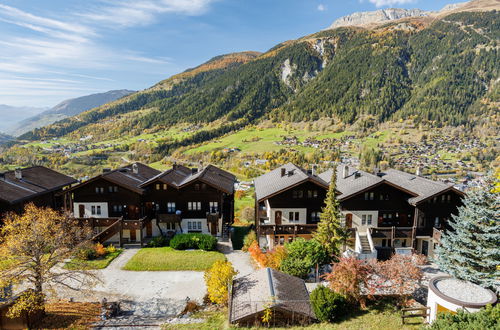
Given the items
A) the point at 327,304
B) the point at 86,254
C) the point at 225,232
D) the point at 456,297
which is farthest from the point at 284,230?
the point at 86,254

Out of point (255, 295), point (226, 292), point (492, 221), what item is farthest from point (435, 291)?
point (226, 292)

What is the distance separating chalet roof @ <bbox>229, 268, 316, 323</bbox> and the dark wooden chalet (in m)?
26.8

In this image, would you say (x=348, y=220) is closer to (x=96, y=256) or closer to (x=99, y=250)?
(x=99, y=250)

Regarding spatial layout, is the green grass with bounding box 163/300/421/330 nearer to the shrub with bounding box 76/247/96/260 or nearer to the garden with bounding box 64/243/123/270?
the garden with bounding box 64/243/123/270

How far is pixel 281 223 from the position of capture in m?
33.2

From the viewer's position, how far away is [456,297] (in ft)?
60.4

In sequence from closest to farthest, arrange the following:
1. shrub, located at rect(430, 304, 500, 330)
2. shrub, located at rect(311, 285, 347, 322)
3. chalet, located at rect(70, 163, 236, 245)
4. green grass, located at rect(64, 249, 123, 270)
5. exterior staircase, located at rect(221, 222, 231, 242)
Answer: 1. shrub, located at rect(430, 304, 500, 330)
2. shrub, located at rect(311, 285, 347, 322)
3. green grass, located at rect(64, 249, 123, 270)
4. chalet, located at rect(70, 163, 236, 245)
5. exterior staircase, located at rect(221, 222, 231, 242)

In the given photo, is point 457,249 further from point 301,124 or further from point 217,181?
point 301,124

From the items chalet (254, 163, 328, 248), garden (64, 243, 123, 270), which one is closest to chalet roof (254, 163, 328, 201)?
chalet (254, 163, 328, 248)

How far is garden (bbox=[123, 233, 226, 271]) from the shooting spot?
92.9 feet

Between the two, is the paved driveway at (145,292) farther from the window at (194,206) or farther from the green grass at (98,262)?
the window at (194,206)

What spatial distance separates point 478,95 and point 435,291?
195485mm

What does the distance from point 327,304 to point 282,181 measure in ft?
55.8

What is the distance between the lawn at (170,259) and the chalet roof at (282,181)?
323 inches
